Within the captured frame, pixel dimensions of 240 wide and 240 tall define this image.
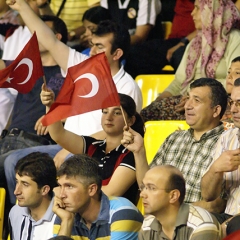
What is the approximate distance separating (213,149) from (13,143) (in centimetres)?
173

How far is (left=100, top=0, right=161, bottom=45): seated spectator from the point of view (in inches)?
277

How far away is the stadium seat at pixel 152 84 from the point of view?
20.9 ft

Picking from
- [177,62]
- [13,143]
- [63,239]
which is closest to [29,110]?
[13,143]

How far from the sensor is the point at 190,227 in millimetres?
3871

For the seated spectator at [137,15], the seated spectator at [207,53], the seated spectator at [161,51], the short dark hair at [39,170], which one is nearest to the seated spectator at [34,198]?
the short dark hair at [39,170]

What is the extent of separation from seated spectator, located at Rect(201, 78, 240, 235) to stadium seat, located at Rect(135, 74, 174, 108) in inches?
72.9

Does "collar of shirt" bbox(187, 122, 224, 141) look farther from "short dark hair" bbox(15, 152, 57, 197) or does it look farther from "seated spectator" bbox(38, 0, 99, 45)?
"seated spectator" bbox(38, 0, 99, 45)

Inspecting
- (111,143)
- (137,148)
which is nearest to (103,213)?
(137,148)

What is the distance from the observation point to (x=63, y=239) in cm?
338

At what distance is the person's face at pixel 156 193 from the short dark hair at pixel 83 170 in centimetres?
33

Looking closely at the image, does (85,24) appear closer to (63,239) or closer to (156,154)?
(156,154)

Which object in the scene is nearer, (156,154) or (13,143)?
(156,154)

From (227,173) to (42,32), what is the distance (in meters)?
1.90

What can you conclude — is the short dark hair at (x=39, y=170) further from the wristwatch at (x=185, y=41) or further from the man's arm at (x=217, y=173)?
the wristwatch at (x=185, y=41)
